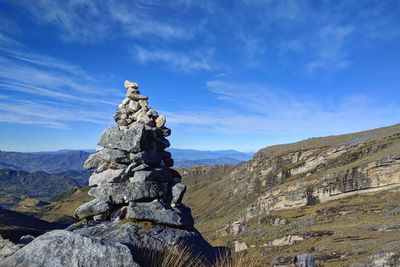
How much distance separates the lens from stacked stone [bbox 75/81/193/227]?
19.4 meters

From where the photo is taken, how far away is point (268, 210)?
643ft

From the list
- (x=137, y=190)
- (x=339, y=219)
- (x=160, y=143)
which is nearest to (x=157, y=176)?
(x=137, y=190)

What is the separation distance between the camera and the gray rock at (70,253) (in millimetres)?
9438

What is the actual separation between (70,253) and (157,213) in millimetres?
9356

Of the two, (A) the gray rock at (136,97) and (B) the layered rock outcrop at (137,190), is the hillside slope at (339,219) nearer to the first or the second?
(B) the layered rock outcrop at (137,190)

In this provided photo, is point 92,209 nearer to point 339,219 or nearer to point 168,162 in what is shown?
point 168,162

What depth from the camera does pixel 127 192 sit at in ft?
64.7

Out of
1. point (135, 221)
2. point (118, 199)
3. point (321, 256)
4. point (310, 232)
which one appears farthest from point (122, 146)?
point (310, 232)

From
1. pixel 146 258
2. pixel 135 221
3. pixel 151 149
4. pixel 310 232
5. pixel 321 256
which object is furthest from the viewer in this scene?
pixel 310 232

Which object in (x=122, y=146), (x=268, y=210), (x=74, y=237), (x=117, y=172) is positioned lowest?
(x=268, y=210)

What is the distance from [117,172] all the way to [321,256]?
213ft

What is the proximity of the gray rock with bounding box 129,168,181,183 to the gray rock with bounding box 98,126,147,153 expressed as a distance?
1.24m

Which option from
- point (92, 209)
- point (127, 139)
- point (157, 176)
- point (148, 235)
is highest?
point (127, 139)

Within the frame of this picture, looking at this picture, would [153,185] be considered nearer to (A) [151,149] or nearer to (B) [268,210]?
(A) [151,149]
